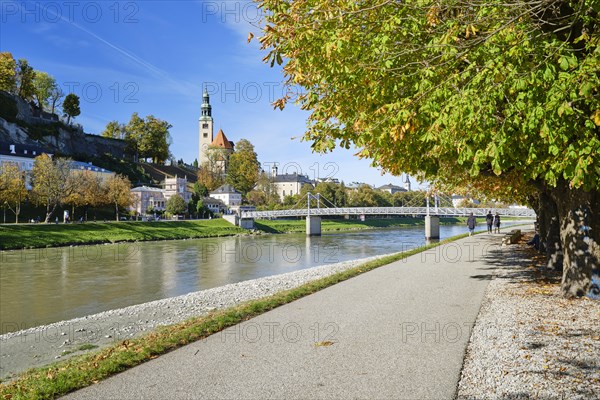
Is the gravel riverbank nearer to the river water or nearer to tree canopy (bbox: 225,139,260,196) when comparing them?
the river water

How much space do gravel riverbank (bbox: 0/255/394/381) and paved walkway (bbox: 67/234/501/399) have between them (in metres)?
3.53

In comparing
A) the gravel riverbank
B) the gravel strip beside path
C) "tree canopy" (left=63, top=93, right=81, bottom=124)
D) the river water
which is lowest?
the river water

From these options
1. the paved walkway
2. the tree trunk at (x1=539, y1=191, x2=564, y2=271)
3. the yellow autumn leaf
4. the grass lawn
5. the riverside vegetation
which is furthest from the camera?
the riverside vegetation

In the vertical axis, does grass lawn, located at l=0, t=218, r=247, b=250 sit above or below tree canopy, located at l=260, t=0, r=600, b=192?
below

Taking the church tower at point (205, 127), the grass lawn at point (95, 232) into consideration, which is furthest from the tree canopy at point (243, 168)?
the grass lawn at point (95, 232)

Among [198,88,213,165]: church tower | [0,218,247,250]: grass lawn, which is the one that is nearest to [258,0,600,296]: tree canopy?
[0,218,247,250]: grass lawn

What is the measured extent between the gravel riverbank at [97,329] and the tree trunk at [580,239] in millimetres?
8003

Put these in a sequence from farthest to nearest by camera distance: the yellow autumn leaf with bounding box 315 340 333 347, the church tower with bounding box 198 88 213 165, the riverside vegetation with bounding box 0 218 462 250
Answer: the church tower with bounding box 198 88 213 165
the riverside vegetation with bounding box 0 218 462 250
the yellow autumn leaf with bounding box 315 340 333 347

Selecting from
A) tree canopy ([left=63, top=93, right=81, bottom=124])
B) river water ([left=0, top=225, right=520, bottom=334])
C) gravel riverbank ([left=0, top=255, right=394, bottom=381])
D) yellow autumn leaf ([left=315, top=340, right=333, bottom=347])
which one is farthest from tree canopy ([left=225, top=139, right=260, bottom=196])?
yellow autumn leaf ([left=315, top=340, right=333, bottom=347])

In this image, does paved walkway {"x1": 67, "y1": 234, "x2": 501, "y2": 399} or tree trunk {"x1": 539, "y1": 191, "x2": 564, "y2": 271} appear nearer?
paved walkway {"x1": 67, "y1": 234, "x2": 501, "y2": 399}

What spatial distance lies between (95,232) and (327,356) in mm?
47616

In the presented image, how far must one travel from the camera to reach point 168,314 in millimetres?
12008

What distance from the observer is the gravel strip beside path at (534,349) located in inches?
188

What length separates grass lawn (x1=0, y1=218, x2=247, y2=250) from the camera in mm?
41000
